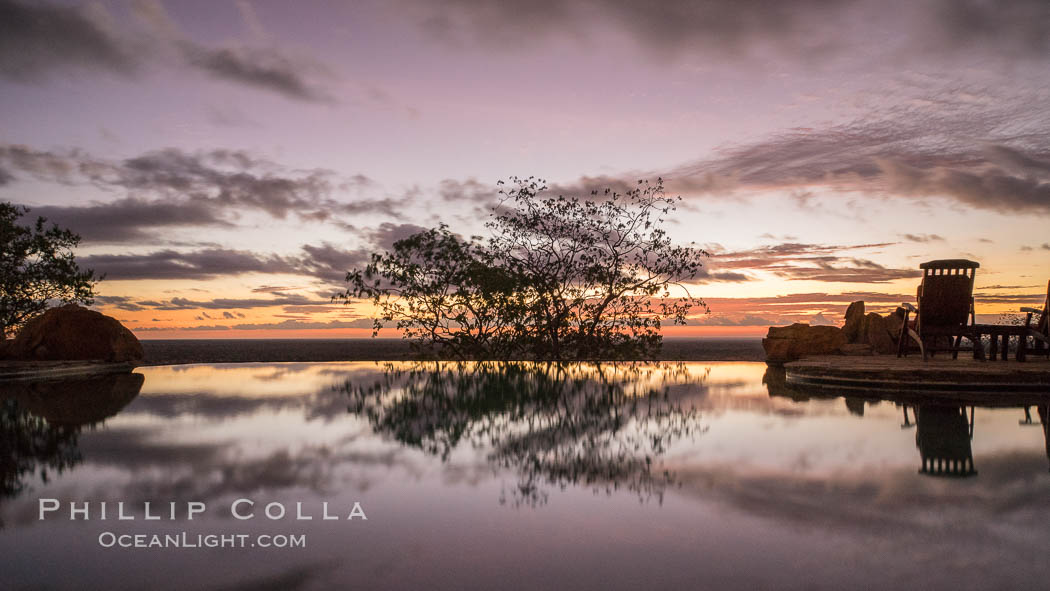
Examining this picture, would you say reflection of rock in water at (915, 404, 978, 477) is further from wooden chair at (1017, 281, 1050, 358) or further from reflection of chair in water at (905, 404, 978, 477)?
wooden chair at (1017, 281, 1050, 358)

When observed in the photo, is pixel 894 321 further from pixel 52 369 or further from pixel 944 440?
pixel 52 369

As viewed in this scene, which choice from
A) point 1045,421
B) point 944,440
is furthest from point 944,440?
point 1045,421

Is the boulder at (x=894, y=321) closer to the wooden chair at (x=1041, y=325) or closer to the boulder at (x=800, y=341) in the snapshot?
the boulder at (x=800, y=341)

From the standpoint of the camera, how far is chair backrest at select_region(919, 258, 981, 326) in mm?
10641

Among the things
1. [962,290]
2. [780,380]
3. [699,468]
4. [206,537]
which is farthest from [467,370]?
[206,537]

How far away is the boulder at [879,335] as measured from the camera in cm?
1719

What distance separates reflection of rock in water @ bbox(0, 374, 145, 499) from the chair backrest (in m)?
11.9

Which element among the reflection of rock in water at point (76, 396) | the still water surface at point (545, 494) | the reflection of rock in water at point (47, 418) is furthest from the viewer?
the reflection of rock in water at point (76, 396)

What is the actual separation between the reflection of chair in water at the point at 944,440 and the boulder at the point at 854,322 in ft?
35.5

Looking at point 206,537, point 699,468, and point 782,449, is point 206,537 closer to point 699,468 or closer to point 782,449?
point 699,468

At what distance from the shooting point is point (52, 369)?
1396cm

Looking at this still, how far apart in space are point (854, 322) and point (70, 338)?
21.3 meters

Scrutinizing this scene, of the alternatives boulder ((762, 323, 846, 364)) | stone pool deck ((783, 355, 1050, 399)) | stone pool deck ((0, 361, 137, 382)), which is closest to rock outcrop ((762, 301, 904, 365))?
boulder ((762, 323, 846, 364))

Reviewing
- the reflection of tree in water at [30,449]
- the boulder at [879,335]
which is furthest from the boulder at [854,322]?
the reflection of tree in water at [30,449]
